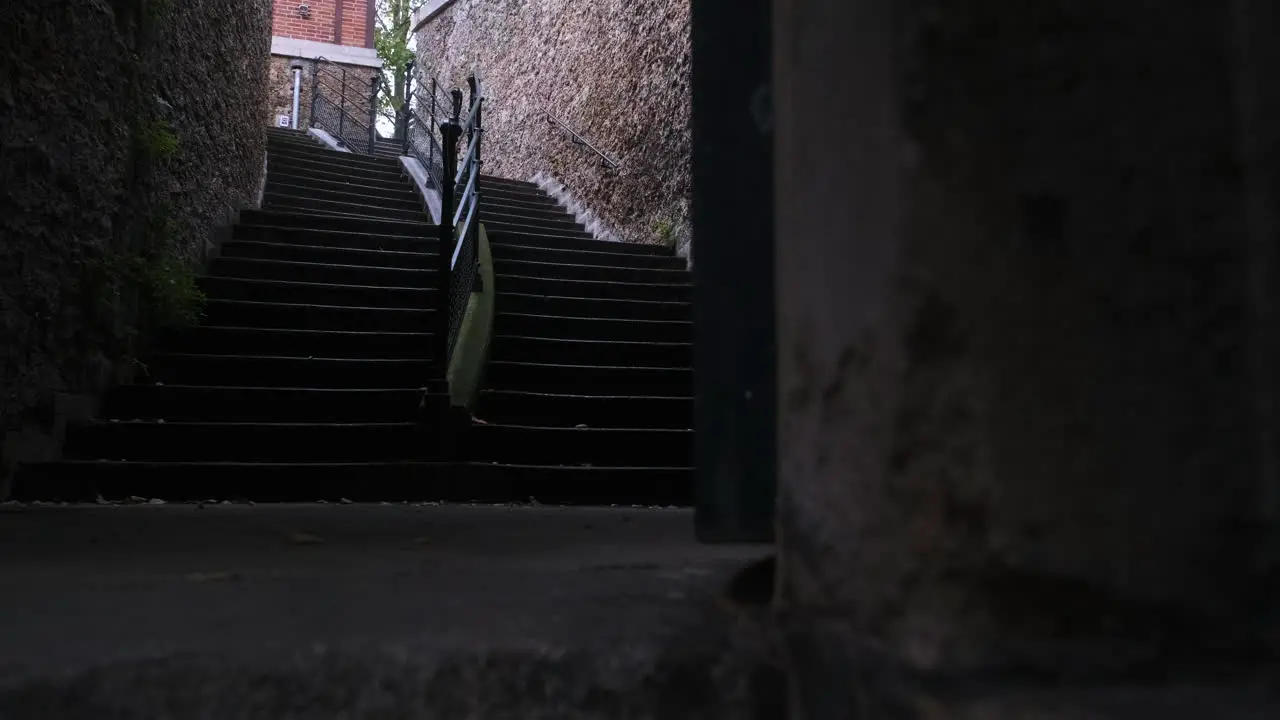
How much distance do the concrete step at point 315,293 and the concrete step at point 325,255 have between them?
0.52 m

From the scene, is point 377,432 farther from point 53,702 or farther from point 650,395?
point 53,702

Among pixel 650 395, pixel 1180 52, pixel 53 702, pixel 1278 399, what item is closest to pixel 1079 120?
pixel 1180 52

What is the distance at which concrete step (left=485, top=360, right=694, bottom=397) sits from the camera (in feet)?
17.3

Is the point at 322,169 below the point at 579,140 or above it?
below

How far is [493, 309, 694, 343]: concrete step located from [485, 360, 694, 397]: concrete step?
21.5 inches

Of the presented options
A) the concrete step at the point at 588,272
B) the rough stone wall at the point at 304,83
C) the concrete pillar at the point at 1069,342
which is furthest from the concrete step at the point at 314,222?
the rough stone wall at the point at 304,83

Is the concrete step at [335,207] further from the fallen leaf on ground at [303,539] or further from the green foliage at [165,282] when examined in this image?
the fallen leaf on ground at [303,539]

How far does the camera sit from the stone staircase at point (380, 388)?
4.04m

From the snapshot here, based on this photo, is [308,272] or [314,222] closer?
[308,272]

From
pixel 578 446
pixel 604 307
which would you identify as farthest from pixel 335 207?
pixel 578 446

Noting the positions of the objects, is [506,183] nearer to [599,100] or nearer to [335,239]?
[599,100]

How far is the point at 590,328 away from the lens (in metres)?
5.98

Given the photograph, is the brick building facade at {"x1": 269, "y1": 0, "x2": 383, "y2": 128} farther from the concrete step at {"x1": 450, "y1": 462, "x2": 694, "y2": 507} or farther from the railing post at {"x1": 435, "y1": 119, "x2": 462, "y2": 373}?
the concrete step at {"x1": 450, "y1": 462, "x2": 694, "y2": 507}

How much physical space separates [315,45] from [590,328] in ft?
48.5
